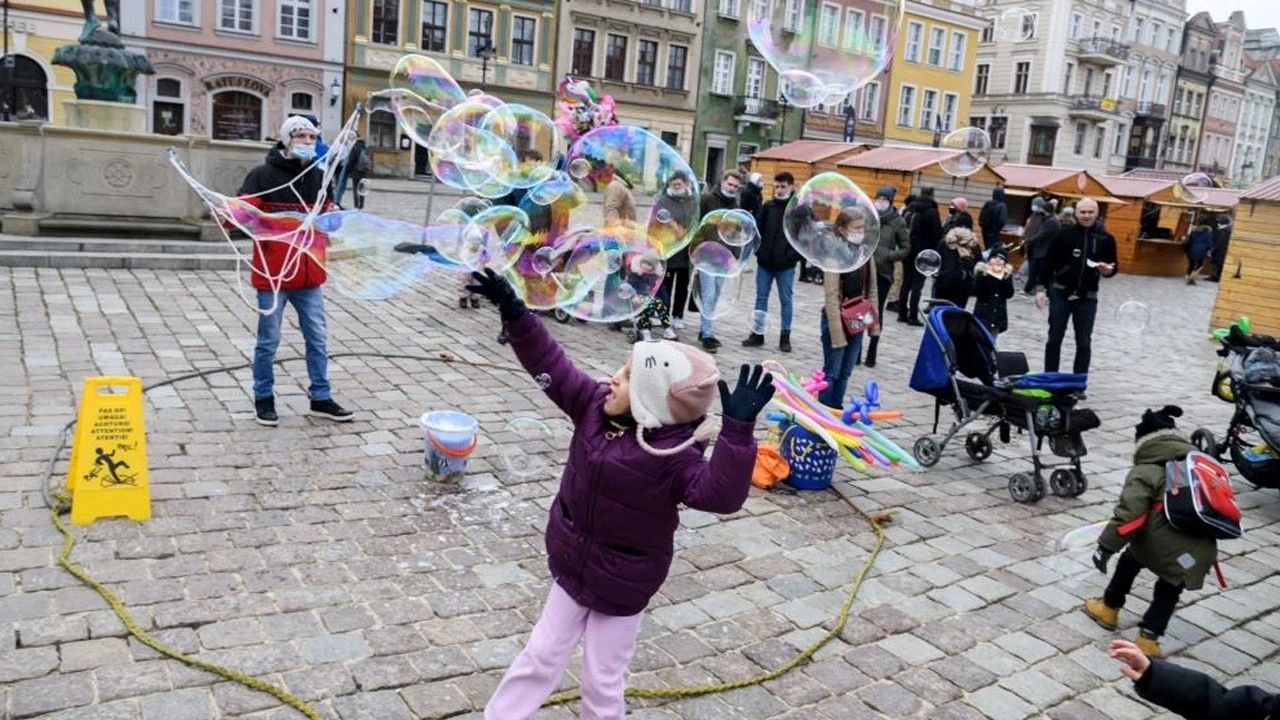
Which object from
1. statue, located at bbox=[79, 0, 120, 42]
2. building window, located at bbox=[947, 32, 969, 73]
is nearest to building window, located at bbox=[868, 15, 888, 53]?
statue, located at bbox=[79, 0, 120, 42]

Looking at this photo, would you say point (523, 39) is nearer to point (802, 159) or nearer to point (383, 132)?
point (383, 132)

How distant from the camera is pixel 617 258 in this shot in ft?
21.3

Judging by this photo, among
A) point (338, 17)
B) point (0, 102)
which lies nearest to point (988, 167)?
point (338, 17)

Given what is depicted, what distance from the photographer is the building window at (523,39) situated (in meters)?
40.0

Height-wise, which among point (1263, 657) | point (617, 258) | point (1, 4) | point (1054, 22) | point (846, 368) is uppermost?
point (1054, 22)

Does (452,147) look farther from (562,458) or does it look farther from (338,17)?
(338,17)

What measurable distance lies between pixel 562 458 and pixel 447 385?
6.10 ft

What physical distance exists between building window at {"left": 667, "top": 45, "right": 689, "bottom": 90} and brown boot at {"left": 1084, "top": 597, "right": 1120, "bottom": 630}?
41.7 metres

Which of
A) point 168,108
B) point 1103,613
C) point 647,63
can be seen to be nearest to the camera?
point 1103,613

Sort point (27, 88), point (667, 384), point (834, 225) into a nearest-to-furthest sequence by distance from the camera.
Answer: point (667, 384), point (834, 225), point (27, 88)

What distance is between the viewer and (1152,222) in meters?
27.2

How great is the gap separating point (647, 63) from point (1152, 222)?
2343 centimetres

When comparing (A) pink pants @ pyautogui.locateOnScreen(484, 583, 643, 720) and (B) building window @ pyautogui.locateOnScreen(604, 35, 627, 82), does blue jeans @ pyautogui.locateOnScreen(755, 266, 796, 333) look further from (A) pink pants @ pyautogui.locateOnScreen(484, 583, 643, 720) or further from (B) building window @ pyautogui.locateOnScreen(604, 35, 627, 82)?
(B) building window @ pyautogui.locateOnScreen(604, 35, 627, 82)

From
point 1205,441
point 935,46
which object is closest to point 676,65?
point 935,46
